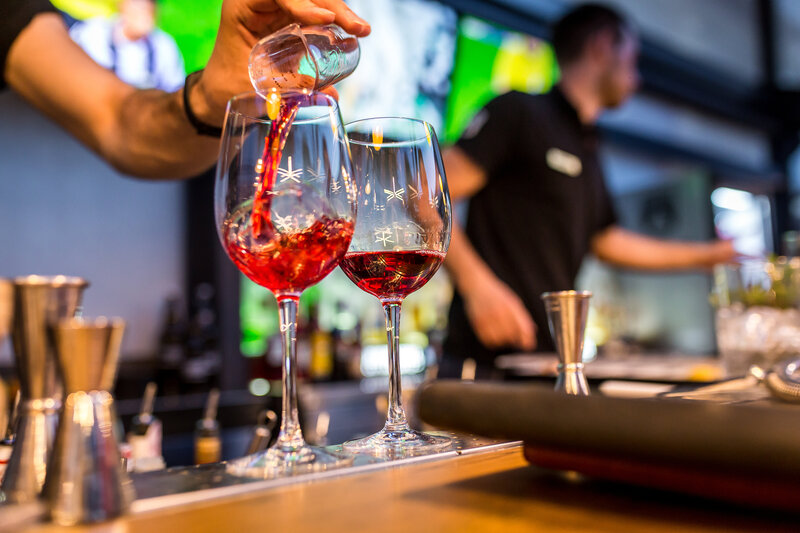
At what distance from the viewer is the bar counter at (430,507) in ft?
1.11

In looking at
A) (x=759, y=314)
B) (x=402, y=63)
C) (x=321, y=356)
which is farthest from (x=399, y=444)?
(x=402, y=63)

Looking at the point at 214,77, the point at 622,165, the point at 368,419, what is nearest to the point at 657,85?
the point at 622,165

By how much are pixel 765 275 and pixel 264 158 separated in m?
0.92

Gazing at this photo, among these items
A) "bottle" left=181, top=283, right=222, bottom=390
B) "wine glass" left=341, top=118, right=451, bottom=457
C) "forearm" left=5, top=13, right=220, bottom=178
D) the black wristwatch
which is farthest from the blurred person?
"wine glass" left=341, top=118, right=451, bottom=457


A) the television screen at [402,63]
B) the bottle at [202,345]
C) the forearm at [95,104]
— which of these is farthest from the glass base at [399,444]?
the television screen at [402,63]

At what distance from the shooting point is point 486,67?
321 centimetres

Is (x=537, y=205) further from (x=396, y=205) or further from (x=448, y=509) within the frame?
(x=448, y=509)

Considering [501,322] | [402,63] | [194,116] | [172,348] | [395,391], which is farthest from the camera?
[402,63]

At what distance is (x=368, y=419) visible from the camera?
2.43m

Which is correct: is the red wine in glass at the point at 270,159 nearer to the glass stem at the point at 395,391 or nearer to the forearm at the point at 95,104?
the glass stem at the point at 395,391

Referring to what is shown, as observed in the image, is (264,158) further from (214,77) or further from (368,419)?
(368,419)

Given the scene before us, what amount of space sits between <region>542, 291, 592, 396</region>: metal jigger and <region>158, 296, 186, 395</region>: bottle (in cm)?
185

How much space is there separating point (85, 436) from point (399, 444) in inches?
9.7

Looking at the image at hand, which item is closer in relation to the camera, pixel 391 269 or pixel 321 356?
pixel 391 269
